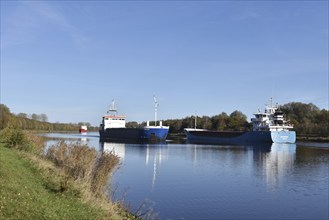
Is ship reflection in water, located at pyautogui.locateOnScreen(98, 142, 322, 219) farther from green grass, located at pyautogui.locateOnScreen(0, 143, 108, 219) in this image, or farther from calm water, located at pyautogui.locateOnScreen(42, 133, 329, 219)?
green grass, located at pyautogui.locateOnScreen(0, 143, 108, 219)

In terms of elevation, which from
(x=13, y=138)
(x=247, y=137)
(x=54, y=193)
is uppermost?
(x=13, y=138)

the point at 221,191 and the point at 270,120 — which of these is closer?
the point at 221,191

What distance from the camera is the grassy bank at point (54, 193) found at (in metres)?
→ 9.57

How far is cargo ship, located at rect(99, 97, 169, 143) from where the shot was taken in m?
97.0

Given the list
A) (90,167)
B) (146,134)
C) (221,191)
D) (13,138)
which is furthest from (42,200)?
(146,134)

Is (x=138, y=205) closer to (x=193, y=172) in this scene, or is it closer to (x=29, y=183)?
(x=29, y=183)

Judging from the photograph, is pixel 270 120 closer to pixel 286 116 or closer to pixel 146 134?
pixel 146 134

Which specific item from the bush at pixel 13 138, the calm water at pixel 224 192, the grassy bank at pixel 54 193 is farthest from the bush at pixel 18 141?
the grassy bank at pixel 54 193

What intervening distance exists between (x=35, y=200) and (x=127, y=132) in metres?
95.4

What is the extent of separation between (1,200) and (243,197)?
14.1 metres

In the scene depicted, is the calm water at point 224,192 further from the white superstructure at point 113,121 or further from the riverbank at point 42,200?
the white superstructure at point 113,121

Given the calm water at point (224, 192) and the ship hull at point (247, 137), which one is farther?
the ship hull at point (247, 137)

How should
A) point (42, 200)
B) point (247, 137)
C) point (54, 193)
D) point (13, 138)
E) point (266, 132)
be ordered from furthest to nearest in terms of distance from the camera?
1. point (247, 137)
2. point (266, 132)
3. point (13, 138)
4. point (54, 193)
5. point (42, 200)

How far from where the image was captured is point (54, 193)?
12.5 meters
